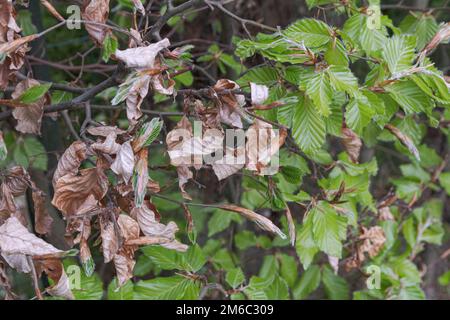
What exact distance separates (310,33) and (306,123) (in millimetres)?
175

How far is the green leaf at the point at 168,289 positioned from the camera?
1330mm

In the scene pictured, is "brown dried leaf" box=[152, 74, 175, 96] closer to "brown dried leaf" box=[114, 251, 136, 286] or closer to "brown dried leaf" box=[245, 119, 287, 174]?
"brown dried leaf" box=[245, 119, 287, 174]

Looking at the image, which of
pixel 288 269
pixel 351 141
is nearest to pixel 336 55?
pixel 351 141

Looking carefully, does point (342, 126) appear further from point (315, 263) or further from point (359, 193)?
point (315, 263)

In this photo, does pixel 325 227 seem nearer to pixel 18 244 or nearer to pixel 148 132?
pixel 148 132

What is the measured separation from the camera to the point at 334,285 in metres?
1.86

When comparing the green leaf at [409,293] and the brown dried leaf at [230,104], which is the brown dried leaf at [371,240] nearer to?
the green leaf at [409,293]

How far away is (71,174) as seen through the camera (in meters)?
1.02

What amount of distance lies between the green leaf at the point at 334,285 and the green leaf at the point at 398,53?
2.88 feet

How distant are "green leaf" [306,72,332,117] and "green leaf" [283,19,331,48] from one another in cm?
10

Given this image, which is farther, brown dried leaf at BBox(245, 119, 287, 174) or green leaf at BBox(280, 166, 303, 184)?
green leaf at BBox(280, 166, 303, 184)

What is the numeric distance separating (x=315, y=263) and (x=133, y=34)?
3.94ft

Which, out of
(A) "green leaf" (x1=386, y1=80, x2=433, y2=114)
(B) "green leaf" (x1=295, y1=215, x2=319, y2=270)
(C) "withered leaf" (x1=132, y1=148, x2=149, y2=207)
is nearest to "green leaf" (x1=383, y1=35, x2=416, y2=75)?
(A) "green leaf" (x1=386, y1=80, x2=433, y2=114)

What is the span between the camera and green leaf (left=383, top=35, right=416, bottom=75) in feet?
3.74
